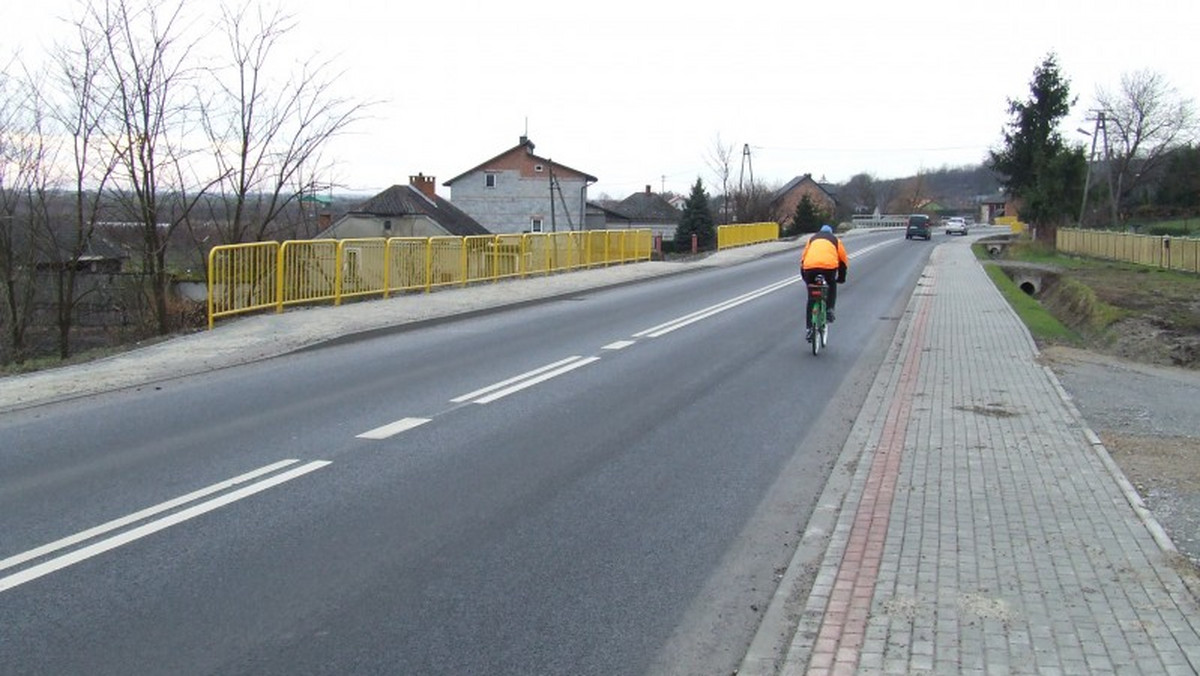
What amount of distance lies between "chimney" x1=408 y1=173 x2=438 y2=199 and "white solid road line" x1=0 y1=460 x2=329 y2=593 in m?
64.7

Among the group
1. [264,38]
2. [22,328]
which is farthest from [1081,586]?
[22,328]

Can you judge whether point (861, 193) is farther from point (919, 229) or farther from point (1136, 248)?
point (1136, 248)

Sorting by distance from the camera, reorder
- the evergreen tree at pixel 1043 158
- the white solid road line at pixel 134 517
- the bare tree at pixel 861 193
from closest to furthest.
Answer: the white solid road line at pixel 134 517 < the evergreen tree at pixel 1043 158 < the bare tree at pixel 861 193

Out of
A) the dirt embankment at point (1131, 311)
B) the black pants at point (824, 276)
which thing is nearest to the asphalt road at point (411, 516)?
the black pants at point (824, 276)

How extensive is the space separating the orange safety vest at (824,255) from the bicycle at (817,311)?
0.68 ft

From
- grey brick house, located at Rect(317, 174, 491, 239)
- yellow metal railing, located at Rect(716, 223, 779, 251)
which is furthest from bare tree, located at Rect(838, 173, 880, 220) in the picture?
grey brick house, located at Rect(317, 174, 491, 239)

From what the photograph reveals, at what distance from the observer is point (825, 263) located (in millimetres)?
13344

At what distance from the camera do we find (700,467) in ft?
23.4

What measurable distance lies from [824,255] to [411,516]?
903 cm

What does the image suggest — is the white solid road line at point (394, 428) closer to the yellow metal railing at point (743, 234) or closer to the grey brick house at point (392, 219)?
the yellow metal railing at point (743, 234)

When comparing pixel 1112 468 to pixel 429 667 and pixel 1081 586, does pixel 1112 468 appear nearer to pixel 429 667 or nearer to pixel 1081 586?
pixel 1081 586

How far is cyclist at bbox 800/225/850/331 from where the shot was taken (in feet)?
43.7

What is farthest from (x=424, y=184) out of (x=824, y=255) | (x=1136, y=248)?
(x=824, y=255)

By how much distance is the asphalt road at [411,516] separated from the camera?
4.09 m
